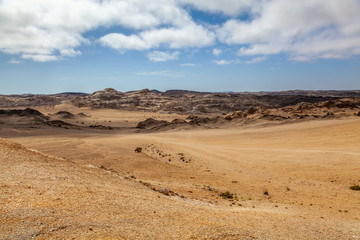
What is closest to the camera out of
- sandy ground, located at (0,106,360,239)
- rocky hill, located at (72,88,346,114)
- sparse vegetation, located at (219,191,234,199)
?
sandy ground, located at (0,106,360,239)

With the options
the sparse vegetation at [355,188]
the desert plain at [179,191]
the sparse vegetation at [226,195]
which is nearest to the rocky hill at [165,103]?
the desert plain at [179,191]

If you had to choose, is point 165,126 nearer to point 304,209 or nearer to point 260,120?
point 260,120

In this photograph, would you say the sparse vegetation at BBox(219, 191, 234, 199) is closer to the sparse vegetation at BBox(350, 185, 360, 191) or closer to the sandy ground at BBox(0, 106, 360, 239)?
the sandy ground at BBox(0, 106, 360, 239)

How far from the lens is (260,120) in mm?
38406

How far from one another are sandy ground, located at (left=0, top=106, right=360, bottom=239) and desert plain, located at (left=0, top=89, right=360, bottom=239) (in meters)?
0.03

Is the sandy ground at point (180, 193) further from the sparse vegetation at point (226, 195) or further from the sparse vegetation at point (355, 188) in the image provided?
the sparse vegetation at point (355, 188)

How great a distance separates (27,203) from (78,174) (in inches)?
130

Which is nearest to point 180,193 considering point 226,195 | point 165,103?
point 226,195

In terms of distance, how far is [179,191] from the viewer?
1059 centimetres

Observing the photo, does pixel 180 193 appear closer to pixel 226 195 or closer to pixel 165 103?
pixel 226 195

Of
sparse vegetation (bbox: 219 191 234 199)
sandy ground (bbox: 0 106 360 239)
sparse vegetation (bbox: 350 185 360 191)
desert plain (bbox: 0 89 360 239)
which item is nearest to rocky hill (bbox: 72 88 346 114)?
desert plain (bbox: 0 89 360 239)

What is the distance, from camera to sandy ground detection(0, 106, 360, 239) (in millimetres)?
5051

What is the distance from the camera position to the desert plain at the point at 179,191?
5.06 metres

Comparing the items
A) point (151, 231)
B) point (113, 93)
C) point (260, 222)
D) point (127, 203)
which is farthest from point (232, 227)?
point (113, 93)
